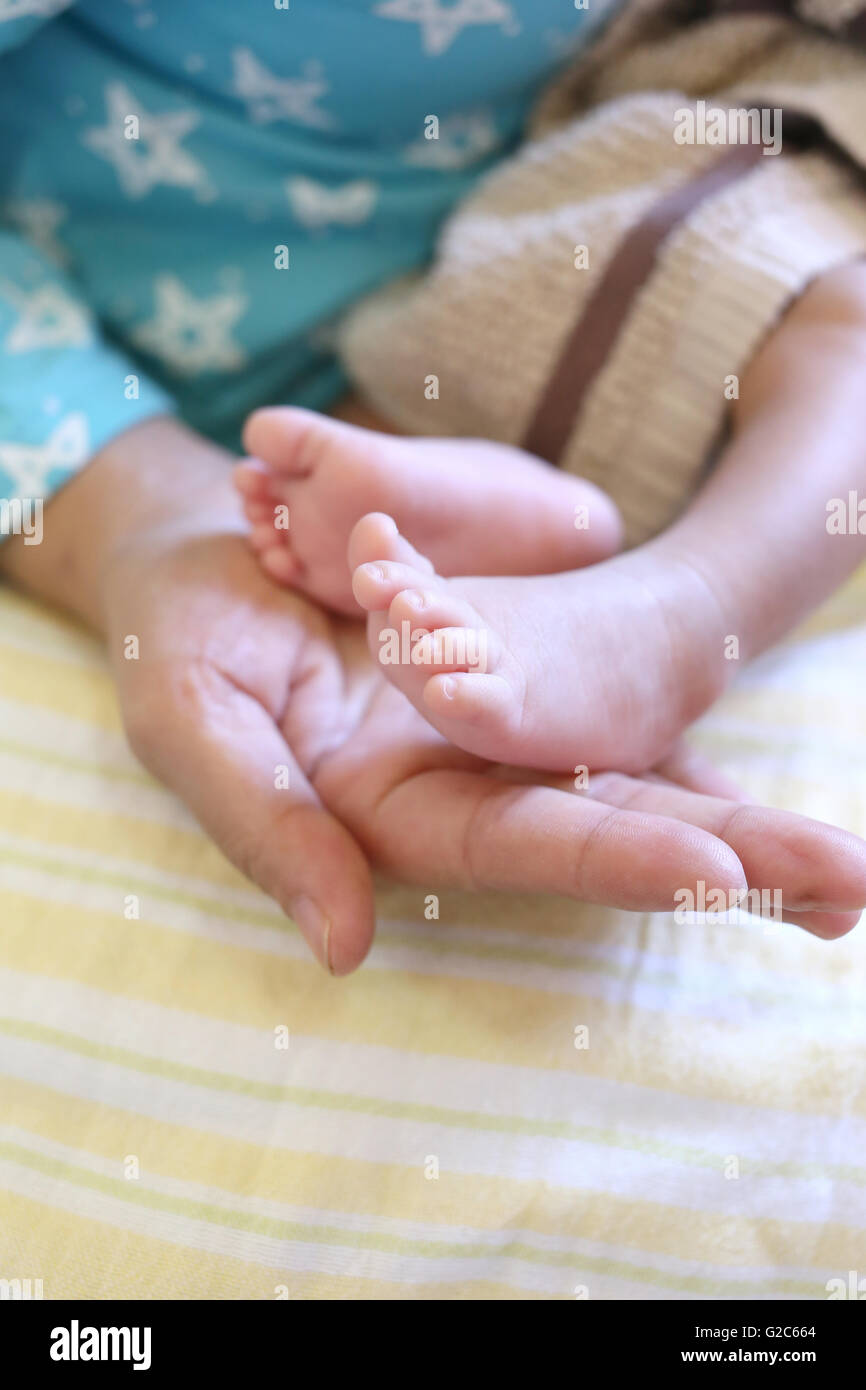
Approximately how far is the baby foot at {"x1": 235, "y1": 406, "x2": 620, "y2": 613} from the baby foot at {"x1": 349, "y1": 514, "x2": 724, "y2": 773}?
0.06 meters

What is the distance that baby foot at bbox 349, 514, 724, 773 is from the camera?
505mm

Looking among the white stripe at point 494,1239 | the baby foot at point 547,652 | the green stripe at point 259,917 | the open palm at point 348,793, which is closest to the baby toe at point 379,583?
the baby foot at point 547,652

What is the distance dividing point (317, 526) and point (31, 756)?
0.24m

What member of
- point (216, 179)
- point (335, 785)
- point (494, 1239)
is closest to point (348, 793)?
point (335, 785)

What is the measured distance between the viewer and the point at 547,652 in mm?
556

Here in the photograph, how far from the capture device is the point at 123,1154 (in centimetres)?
61

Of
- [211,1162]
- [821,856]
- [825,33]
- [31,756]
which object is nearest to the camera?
[821,856]

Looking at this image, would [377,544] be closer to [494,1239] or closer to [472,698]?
[472,698]

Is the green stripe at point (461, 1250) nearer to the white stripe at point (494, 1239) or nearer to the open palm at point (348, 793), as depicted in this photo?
the white stripe at point (494, 1239)

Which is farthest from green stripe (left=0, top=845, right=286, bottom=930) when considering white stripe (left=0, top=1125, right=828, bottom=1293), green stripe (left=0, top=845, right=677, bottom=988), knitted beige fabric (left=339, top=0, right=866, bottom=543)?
knitted beige fabric (left=339, top=0, right=866, bottom=543)

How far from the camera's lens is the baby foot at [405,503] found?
646 millimetres
